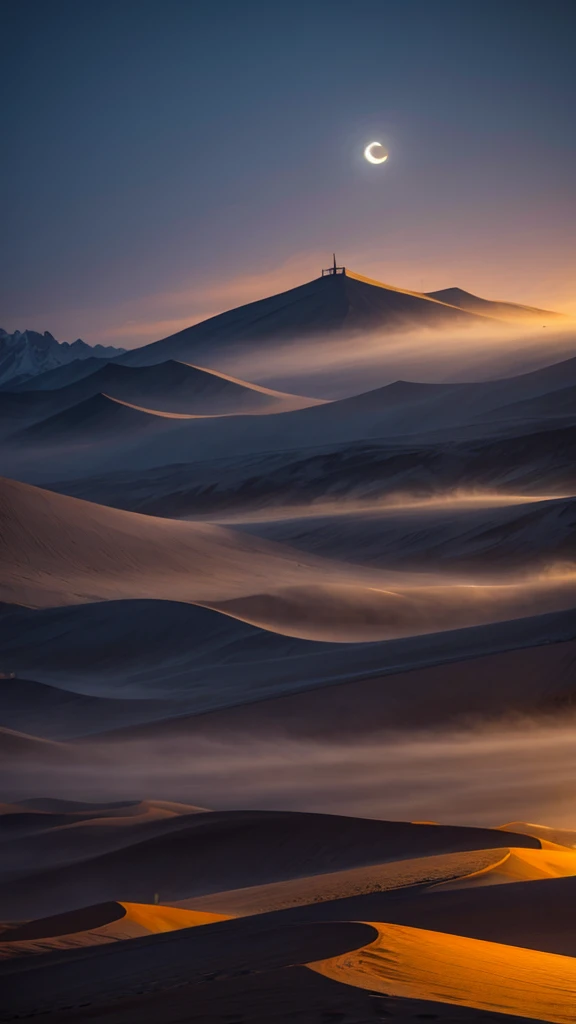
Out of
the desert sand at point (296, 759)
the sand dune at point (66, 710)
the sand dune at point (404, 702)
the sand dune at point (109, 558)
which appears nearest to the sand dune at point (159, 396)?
the desert sand at point (296, 759)

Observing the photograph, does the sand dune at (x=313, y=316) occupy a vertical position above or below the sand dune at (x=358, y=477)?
above

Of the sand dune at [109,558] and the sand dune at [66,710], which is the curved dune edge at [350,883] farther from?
the sand dune at [109,558]

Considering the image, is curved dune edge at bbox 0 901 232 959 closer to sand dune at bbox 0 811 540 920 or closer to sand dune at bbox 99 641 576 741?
sand dune at bbox 0 811 540 920

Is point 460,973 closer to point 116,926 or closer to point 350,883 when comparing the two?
point 116,926

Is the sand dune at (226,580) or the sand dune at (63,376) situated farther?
the sand dune at (63,376)

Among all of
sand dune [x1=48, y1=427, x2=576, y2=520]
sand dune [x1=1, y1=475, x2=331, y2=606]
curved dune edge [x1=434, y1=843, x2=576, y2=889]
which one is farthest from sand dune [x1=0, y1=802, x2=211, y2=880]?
sand dune [x1=48, y1=427, x2=576, y2=520]

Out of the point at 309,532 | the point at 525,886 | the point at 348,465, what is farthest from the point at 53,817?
the point at 348,465

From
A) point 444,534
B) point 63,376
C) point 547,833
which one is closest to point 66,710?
point 547,833

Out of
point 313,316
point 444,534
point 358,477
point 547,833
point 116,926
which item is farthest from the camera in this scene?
point 313,316
